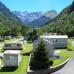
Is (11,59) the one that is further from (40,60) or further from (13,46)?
(13,46)

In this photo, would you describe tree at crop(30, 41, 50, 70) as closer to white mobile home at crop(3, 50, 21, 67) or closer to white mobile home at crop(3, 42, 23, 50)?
white mobile home at crop(3, 50, 21, 67)

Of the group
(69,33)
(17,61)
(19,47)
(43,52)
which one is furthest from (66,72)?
(69,33)

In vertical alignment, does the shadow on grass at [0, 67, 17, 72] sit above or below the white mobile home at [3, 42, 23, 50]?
below

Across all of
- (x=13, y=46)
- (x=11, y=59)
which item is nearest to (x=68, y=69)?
(x=11, y=59)

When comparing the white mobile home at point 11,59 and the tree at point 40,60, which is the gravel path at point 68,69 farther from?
the white mobile home at point 11,59

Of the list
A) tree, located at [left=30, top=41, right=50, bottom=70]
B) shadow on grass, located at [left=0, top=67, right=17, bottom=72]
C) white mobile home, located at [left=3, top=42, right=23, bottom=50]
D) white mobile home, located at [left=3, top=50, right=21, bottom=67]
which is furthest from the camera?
white mobile home, located at [left=3, top=42, right=23, bottom=50]

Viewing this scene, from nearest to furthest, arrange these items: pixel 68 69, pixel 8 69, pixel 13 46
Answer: pixel 68 69, pixel 8 69, pixel 13 46

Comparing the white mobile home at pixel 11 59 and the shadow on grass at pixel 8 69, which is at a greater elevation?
the white mobile home at pixel 11 59

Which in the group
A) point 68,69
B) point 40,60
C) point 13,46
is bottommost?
point 68,69

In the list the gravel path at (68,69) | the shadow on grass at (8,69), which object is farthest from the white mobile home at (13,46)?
the shadow on grass at (8,69)

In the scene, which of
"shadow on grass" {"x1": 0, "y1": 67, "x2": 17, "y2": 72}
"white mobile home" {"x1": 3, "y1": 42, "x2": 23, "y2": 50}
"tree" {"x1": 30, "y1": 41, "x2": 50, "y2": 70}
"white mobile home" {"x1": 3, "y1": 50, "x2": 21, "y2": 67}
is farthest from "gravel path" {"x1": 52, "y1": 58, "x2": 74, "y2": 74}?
"white mobile home" {"x1": 3, "y1": 42, "x2": 23, "y2": 50}

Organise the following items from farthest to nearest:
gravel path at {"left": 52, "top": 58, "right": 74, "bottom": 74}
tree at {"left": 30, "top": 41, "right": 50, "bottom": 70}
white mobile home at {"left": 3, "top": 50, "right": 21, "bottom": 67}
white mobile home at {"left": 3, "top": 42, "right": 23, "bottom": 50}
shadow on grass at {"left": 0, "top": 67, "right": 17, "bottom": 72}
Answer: white mobile home at {"left": 3, "top": 42, "right": 23, "bottom": 50} < white mobile home at {"left": 3, "top": 50, "right": 21, "bottom": 67} < shadow on grass at {"left": 0, "top": 67, "right": 17, "bottom": 72} < tree at {"left": 30, "top": 41, "right": 50, "bottom": 70} < gravel path at {"left": 52, "top": 58, "right": 74, "bottom": 74}

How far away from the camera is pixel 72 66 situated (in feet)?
132

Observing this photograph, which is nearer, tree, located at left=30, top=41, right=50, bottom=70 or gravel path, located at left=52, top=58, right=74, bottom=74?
gravel path, located at left=52, top=58, right=74, bottom=74
